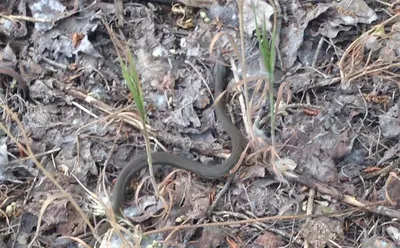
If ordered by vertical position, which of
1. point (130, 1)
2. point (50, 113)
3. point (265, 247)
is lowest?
point (265, 247)

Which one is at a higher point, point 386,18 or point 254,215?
point 386,18

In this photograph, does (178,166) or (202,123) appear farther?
(202,123)

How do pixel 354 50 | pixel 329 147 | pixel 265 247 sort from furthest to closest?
pixel 354 50, pixel 329 147, pixel 265 247

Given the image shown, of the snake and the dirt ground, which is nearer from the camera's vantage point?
the dirt ground

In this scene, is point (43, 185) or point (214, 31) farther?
point (214, 31)

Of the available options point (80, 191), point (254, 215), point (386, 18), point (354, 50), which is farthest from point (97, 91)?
point (386, 18)

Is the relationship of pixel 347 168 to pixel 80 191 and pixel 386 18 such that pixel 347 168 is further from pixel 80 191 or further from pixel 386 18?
pixel 80 191

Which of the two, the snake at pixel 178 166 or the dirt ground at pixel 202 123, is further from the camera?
the snake at pixel 178 166

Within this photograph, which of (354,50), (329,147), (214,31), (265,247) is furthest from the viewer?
(214,31)
